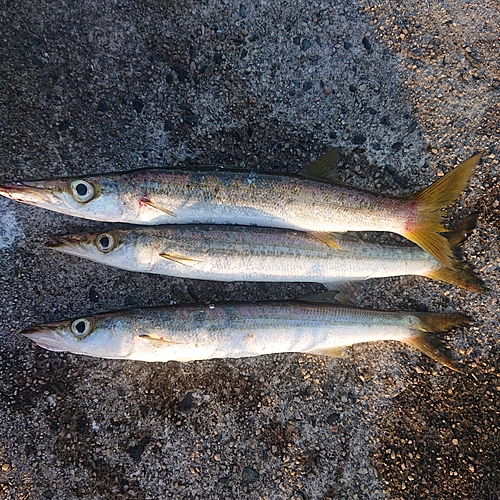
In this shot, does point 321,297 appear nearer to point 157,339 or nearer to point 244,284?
point 244,284

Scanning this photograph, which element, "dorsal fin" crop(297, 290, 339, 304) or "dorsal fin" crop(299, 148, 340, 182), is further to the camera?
"dorsal fin" crop(297, 290, 339, 304)

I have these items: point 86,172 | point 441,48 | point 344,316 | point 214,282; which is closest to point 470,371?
point 344,316

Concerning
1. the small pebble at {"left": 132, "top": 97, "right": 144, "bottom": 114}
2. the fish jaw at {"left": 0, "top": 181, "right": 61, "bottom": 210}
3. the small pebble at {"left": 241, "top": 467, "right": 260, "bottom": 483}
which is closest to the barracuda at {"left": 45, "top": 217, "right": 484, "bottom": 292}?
the fish jaw at {"left": 0, "top": 181, "right": 61, "bottom": 210}

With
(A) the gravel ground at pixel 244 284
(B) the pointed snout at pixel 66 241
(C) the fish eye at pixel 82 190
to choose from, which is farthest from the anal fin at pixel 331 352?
(C) the fish eye at pixel 82 190

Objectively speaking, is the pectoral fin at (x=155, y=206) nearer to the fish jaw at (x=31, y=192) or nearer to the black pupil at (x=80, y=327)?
→ the fish jaw at (x=31, y=192)

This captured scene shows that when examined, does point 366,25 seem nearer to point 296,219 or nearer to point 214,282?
point 296,219

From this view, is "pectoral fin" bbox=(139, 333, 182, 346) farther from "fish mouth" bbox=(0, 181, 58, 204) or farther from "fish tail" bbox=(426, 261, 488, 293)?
"fish tail" bbox=(426, 261, 488, 293)
